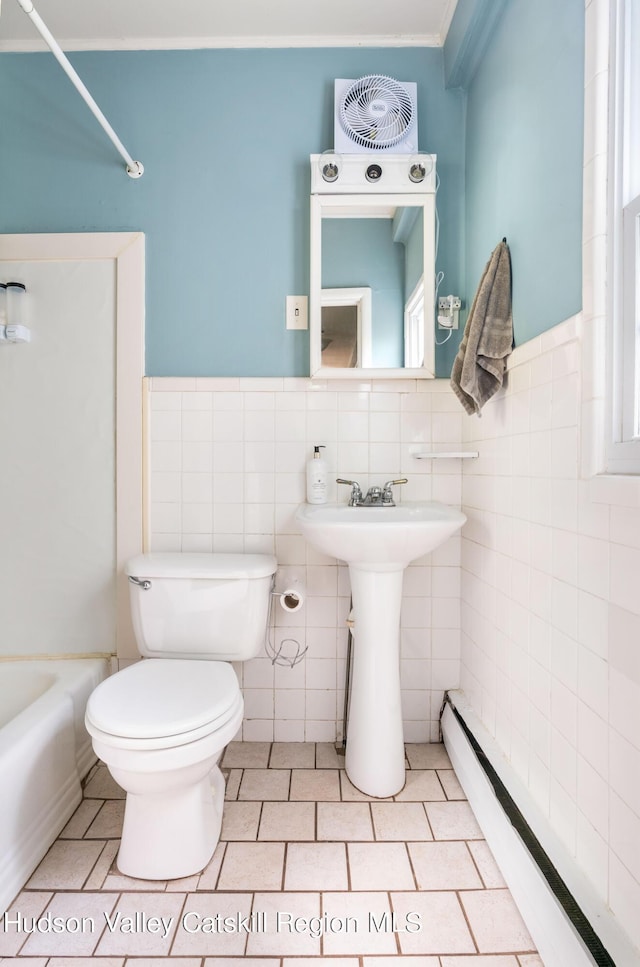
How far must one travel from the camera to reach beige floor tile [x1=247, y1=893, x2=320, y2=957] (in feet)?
3.43

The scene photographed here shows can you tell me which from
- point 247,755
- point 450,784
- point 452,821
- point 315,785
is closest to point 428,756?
point 450,784

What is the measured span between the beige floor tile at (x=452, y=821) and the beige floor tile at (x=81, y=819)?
3.16 feet

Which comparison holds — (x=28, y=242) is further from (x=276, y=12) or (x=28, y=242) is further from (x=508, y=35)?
(x=508, y=35)

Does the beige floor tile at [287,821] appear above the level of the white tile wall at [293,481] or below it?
below

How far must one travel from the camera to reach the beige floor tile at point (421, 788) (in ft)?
4.94

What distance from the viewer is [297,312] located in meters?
1.77

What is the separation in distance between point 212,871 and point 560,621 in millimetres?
1035

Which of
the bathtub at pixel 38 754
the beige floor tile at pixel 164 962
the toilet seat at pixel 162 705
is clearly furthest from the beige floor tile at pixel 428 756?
the bathtub at pixel 38 754

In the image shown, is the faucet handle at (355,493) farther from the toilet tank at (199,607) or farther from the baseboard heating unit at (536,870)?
the baseboard heating unit at (536,870)

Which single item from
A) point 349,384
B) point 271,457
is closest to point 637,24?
point 349,384

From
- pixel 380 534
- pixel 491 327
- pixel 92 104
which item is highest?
pixel 92 104

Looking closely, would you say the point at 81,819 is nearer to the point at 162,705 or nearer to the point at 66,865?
the point at 66,865

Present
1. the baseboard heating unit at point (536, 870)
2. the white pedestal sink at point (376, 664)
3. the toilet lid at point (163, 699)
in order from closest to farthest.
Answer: the baseboard heating unit at point (536, 870) → the toilet lid at point (163, 699) → the white pedestal sink at point (376, 664)

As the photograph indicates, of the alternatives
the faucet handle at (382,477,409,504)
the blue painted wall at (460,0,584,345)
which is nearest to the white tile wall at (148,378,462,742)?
the faucet handle at (382,477,409,504)
